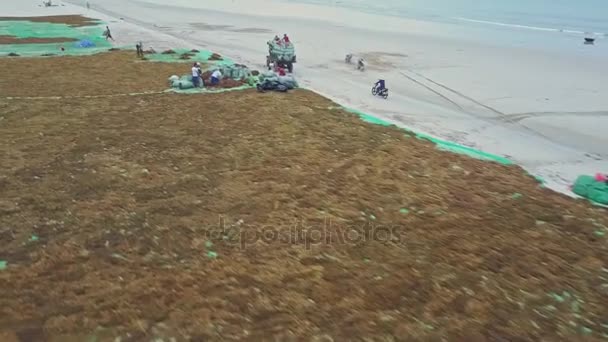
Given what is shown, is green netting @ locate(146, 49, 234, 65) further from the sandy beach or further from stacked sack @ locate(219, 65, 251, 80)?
the sandy beach

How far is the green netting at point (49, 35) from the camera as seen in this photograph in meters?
19.3

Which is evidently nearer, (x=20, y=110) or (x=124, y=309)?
(x=124, y=309)

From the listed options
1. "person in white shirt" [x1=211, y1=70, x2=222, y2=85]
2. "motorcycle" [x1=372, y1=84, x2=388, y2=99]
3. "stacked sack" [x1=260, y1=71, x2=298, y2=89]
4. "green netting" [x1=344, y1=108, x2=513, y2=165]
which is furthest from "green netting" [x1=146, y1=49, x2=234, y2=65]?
"green netting" [x1=344, y1=108, x2=513, y2=165]

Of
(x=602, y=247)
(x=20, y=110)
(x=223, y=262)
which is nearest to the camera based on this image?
(x=223, y=262)

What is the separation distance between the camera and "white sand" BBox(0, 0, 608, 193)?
37.0ft

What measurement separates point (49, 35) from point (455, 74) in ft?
63.2

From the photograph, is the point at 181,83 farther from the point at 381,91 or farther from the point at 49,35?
the point at 49,35

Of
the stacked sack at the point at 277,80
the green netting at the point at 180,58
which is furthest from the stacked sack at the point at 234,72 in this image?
the green netting at the point at 180,58

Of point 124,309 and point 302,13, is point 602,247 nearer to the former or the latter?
point 124,309

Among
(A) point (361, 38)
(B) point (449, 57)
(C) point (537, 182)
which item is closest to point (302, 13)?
(A) point (361, 38)

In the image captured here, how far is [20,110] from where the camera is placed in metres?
11.0

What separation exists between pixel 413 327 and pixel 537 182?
4927 millimetres

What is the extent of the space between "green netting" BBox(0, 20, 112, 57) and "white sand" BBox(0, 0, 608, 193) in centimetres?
138

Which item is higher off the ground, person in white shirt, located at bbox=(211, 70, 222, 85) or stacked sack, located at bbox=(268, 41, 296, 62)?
stacked sack, located at bbox=(268, 41, 296, 62)
